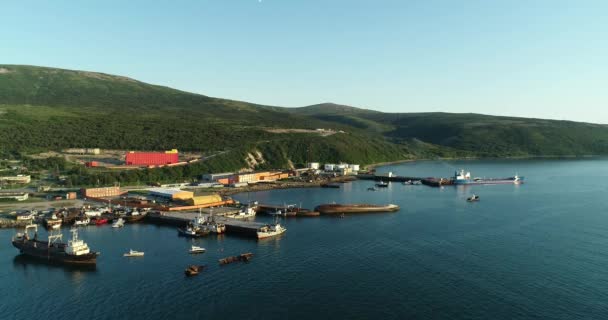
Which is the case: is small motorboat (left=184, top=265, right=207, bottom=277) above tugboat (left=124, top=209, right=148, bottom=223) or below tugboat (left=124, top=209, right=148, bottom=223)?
below

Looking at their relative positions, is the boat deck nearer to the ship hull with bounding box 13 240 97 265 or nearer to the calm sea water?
the calm sea water

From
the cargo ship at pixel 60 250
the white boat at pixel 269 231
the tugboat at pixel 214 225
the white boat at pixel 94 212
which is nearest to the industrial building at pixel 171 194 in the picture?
the white boat at pixel 94 212

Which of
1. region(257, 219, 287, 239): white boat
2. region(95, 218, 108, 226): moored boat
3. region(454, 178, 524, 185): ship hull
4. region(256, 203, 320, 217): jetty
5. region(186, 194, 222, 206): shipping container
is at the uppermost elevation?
region(454, 178, 524, 185): ship hull

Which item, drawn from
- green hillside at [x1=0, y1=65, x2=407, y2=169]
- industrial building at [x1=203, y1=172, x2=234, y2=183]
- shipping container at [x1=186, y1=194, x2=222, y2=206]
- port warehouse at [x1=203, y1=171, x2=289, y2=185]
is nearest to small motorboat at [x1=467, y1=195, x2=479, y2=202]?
port warehouse at [x1=203, y1=171, x2=289, y2=185]

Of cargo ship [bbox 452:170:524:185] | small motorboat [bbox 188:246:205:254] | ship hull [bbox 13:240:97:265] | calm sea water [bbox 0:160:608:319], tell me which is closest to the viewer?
calm sea water [bbox 0:160:608:319]

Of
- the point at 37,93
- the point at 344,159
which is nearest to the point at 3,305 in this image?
the point at 344,159

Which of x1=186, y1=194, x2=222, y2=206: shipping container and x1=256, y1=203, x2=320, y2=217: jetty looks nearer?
x1=256, y1=203, x2=320, y2=217: jetty
